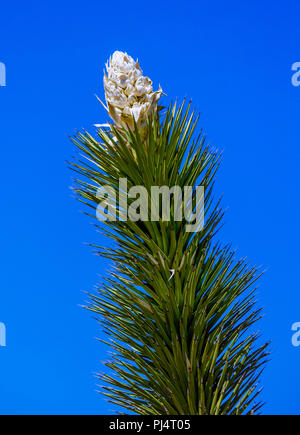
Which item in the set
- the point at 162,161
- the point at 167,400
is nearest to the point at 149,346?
the point at 167,400

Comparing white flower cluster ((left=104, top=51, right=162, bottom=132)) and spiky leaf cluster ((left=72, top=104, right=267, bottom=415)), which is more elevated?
white flower cluster ((left=104, top=51, right=162, bottom=132))

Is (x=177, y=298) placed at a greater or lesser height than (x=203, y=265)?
lesser

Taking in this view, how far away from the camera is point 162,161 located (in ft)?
8.23

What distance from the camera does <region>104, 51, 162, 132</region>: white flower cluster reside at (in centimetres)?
262

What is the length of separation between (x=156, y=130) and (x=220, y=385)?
1.22 meters

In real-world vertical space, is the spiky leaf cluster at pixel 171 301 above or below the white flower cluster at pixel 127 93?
below

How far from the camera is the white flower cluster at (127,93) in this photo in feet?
8.59

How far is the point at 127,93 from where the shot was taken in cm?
263

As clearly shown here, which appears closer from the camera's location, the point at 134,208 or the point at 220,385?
the point at 220,385

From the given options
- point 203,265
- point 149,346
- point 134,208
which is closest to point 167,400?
point 149,346

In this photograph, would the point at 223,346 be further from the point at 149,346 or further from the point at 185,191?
the point at 185,191
